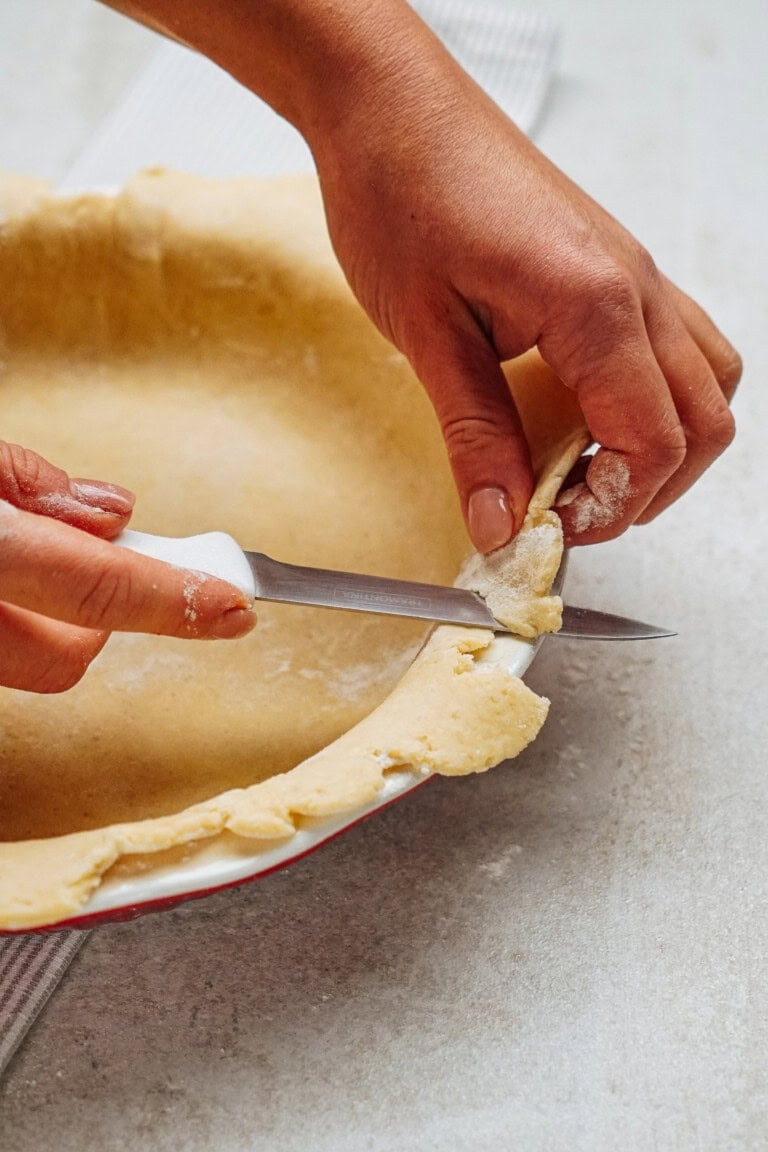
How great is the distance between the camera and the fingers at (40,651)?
2.23ft

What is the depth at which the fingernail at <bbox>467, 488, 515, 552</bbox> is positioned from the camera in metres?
0.76

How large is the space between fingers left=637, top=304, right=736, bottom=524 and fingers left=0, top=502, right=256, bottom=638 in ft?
1.17

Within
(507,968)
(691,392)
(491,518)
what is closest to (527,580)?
(491,518)

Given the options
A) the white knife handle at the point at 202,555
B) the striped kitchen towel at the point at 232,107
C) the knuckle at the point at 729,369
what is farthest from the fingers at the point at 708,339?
the striped kitchen towel at the point at 232,107

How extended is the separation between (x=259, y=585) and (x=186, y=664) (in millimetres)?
194

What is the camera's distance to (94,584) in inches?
24.6

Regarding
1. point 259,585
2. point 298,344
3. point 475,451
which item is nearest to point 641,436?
point 475,451

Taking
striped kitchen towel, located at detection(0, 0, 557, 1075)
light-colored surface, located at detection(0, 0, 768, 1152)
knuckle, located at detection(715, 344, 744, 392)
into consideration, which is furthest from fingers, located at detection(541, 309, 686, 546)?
striped kitchen towel, located at detection(0, 0, 557, 1075)

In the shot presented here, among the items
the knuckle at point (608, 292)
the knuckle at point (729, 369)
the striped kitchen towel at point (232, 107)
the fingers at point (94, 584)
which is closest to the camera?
the fingers at point (94, 584)

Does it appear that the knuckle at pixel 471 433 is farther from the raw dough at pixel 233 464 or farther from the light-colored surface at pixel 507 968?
the light-colored surface at pixel 507 968

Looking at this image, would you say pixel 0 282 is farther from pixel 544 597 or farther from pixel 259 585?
pixel 544 597

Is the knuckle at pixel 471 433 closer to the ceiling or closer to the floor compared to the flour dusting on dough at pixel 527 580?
closer to the ceiling

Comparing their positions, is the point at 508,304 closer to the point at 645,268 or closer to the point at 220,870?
the point at 645,268

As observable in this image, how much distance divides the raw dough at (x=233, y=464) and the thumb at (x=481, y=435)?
24 millimetres
